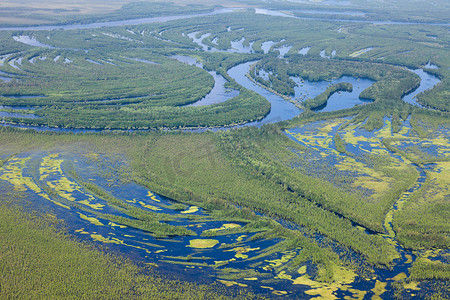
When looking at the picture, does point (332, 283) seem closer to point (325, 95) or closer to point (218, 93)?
point (325, 95)

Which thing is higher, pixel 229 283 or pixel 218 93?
pixel 218 93

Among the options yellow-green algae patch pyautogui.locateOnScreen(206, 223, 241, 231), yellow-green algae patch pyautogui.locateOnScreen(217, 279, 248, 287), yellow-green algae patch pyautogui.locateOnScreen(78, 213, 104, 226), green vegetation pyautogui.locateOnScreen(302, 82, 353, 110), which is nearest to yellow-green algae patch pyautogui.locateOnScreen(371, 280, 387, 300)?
yellow-green algae patch pyautogui.locateOnScreen(217, 279, 248, 287)

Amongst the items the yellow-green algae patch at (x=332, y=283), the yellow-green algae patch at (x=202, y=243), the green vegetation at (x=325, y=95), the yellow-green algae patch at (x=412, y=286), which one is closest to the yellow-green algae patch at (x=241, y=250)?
the yellow-green algae patch at (x=202, y=243)

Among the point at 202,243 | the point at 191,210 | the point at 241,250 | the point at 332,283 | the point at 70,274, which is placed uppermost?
the point at 191,210

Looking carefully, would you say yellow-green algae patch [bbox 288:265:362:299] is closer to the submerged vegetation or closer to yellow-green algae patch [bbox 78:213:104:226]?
the submerged vegetation

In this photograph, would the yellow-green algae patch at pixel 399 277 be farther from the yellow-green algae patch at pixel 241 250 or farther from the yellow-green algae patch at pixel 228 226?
the yellow-green algae patch at pixel 228 226

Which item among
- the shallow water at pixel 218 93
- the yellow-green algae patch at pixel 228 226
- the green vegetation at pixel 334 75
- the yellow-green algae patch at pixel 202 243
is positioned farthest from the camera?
the green vegetation at pixel 334 75

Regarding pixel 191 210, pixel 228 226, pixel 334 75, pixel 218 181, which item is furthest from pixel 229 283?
pixel 334 75

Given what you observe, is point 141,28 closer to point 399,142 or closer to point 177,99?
point 177,99
